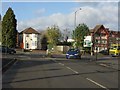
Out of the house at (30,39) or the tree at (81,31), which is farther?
the house at (30,39)

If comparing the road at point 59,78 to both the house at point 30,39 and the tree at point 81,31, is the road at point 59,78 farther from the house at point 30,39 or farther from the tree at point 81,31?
A: the house at point 30,39

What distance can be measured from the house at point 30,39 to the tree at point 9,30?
29.6 metres

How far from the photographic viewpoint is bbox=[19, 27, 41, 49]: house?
134 meters

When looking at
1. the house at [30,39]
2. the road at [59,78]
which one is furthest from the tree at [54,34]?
the road at [59,78]

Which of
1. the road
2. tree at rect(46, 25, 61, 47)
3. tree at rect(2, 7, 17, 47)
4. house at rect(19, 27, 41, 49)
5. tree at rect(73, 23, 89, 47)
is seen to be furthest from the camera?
house at rect(19, 27, 41, 49)

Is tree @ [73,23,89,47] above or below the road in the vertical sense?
above

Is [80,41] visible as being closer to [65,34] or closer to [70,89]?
[65,34]

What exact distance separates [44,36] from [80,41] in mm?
29552

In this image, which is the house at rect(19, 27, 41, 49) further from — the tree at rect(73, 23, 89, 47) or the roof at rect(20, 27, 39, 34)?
the tree at rect(73, 23, 89, 47)

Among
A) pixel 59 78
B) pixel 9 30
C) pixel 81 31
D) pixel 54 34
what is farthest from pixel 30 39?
pixel 59 78

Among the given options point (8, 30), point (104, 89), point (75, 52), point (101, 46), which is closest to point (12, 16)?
point (8, 30)

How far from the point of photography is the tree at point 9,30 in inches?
3986

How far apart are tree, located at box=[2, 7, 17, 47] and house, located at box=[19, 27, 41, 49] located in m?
29.6

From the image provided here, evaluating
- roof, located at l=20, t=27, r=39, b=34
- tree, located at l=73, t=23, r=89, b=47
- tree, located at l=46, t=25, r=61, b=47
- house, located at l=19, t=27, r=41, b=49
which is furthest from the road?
roof, located at l=20, t=27, r=39, b=34
